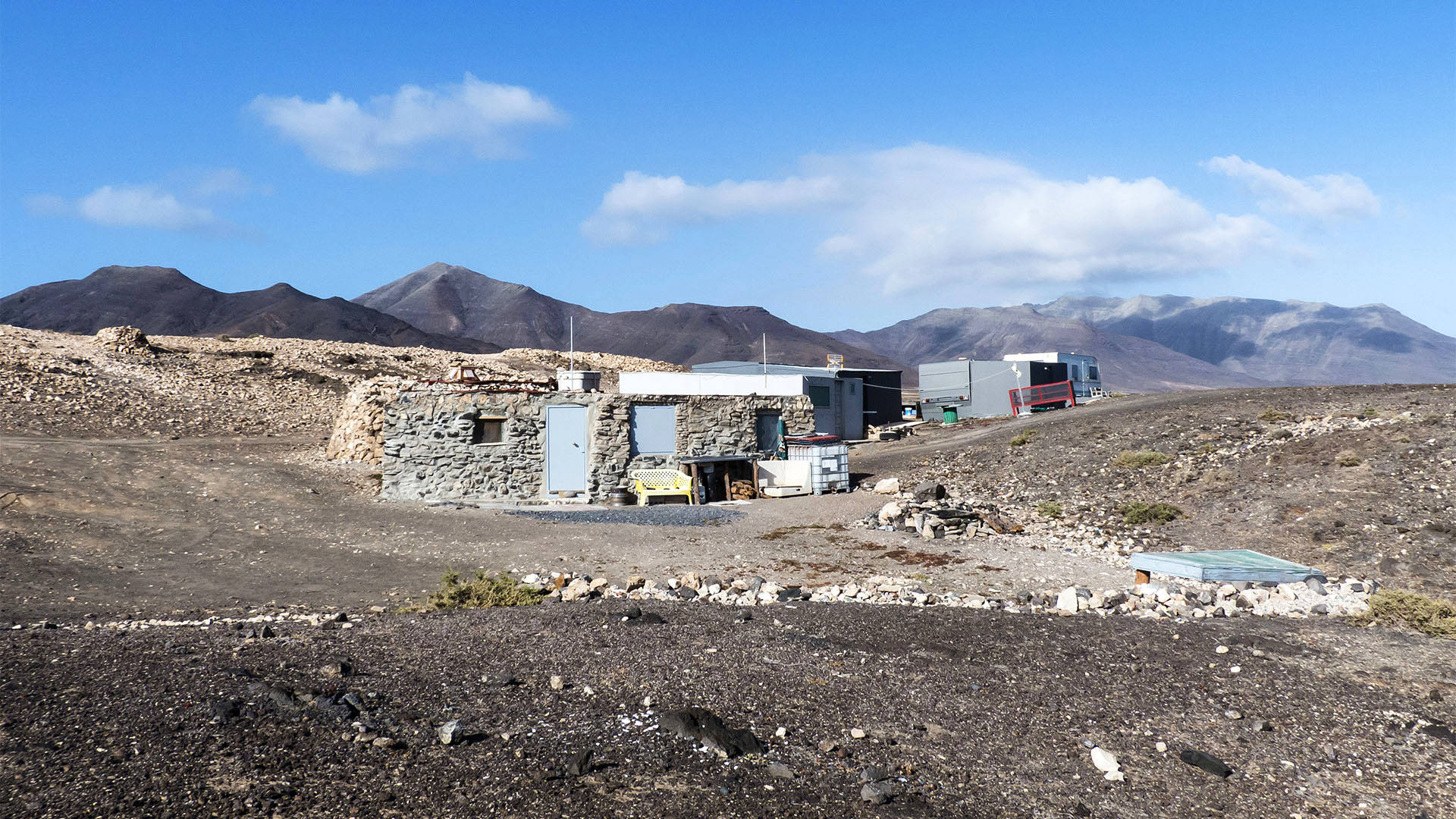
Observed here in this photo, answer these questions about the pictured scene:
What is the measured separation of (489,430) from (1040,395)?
95.7 feet

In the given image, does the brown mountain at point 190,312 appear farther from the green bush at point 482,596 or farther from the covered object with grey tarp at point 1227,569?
the covered object with grey tarp at point 1227,569

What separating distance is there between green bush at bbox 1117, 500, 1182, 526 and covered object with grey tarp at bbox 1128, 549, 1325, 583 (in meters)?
5.76

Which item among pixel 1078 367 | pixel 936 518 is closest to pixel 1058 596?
pixel 936 518

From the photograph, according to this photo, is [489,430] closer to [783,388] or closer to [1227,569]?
[783,388]

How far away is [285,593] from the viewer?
1169 cm

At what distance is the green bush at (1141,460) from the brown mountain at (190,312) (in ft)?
419

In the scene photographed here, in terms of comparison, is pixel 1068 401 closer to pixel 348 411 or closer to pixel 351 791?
pixel 348 411

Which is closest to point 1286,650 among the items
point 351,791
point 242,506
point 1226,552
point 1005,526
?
point 1226,552

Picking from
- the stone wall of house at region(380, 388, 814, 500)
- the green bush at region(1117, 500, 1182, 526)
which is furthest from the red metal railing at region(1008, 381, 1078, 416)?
the stone wall of house at region(380, 388, 814, 500)

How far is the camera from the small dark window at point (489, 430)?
2166cm

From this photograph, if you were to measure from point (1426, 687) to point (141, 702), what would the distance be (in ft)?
33.2

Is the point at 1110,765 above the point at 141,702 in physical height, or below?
below

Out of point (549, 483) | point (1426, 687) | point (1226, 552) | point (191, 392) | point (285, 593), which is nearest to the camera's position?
point (1426, 687)

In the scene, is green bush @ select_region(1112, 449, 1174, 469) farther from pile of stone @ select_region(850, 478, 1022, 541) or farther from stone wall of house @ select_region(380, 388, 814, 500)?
stone wall of house @ select_region(380, 388, 814, 500)
